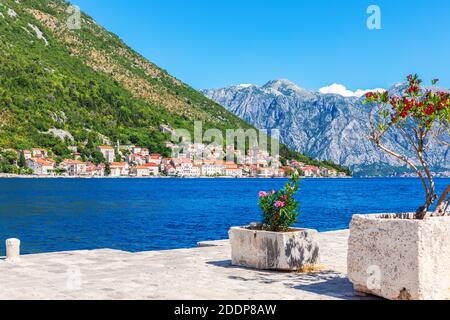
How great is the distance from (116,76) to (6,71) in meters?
39.2

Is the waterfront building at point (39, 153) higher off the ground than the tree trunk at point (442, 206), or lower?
higher

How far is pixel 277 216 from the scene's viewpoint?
1157 cm

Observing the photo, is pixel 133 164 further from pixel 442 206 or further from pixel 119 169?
pixel 442 206

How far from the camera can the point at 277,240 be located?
437 inches

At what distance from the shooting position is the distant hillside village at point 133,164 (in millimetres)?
139250

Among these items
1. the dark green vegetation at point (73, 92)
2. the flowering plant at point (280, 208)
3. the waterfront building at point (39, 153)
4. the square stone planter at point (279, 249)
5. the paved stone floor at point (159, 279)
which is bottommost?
the paved stone floor at point (159, 279)

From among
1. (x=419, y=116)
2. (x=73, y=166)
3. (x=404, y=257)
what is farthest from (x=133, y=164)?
(x=404, y=257)

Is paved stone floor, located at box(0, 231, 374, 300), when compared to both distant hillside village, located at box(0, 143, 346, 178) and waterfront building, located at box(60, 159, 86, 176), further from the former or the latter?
waterfront building, located at box(60, 159, 86, 176)

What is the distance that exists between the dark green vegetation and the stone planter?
132 metres

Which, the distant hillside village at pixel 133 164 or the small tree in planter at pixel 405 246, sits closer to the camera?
the small tree in planter at pixel 405 246

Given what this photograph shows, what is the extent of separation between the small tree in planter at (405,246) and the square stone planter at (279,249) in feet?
6.87

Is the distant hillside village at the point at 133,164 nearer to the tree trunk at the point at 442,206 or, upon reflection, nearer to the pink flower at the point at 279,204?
the pink flower at the point at 279,204

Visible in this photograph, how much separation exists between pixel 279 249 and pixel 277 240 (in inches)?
7.4

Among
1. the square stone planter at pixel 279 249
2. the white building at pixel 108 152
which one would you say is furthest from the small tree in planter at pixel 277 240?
the white building at pixel 108 152
